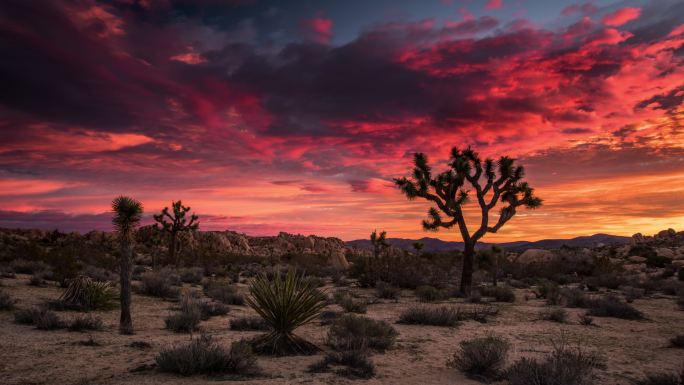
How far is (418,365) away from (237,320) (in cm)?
525

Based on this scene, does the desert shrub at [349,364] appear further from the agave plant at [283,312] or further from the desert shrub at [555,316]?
the desert shrub at [555,316]

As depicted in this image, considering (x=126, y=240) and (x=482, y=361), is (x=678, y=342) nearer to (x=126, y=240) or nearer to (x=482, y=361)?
(x=482, y=361)

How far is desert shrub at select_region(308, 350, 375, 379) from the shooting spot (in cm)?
684

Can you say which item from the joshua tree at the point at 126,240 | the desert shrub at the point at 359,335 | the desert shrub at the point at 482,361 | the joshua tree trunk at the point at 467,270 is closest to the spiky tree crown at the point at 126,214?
the joshua tree at the point at 126,240

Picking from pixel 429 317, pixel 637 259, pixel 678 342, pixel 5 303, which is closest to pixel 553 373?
pixel 429 317

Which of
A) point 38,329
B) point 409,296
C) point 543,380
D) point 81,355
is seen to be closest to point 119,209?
point 38,329

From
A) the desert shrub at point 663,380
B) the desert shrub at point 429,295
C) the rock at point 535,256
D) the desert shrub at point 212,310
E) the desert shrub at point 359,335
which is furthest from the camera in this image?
the rock at point 535,256

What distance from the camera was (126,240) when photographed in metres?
10.4

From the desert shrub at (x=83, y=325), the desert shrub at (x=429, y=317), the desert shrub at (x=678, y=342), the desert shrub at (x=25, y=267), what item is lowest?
the desert shrub at (x=678, y=342)

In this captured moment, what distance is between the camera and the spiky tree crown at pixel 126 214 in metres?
10.5

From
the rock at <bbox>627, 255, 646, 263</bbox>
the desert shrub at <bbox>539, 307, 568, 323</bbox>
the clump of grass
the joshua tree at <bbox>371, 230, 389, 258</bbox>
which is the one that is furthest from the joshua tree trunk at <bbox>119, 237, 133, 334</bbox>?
the rock at <bbox>627, 255, 646, 263</bbox>

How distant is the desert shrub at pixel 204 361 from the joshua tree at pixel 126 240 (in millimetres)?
4039

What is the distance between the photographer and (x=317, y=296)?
8680mm

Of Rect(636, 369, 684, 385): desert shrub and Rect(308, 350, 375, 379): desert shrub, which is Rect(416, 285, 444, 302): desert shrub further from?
Rect(636, 369, 684, 385): desert shrub
